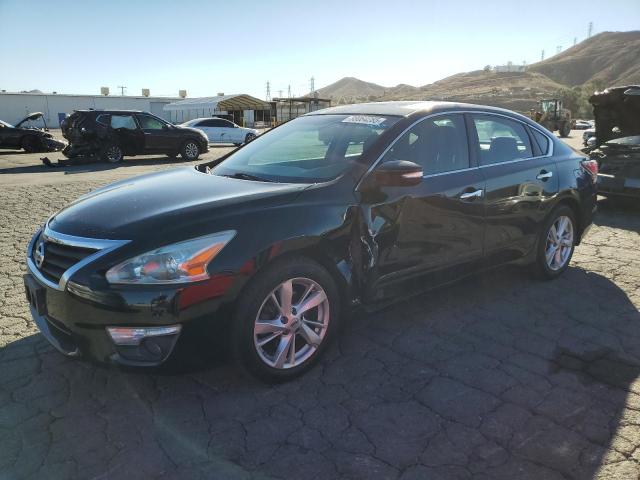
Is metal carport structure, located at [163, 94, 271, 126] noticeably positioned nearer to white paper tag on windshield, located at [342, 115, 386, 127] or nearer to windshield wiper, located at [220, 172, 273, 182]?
white paper tag on windshield, located at [342, 115, 386, 127]

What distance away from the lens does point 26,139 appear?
18.7 meters

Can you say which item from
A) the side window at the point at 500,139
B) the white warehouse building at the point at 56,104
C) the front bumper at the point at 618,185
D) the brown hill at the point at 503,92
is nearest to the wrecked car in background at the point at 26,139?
the front bumper at the point at 618,185

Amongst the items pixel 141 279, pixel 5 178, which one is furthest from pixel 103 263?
pixel 5 178

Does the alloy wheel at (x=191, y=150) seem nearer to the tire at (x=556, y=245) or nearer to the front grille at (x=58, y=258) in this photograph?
the tire at (x=556, y=245)

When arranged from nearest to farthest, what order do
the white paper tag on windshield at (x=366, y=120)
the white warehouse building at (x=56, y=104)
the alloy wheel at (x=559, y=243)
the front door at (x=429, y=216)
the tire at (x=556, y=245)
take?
the front door at (x=429, y=216) < the white paper tag on windshield at (x=366, y=120) < the tire at (x=556, y=245) < the alloy wheel at (x=559, y=243) < the white warehouse building at (x=56, y=104)

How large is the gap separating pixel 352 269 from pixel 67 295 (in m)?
1.63

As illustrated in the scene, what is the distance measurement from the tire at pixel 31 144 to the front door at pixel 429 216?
1903cm

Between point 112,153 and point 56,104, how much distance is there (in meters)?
50.8

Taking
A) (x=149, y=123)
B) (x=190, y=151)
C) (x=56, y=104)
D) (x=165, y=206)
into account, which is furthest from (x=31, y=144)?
(x=56, y=104)

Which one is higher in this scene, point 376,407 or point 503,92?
point 503,92

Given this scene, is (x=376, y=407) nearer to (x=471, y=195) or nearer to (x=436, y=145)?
(x=471, y=195)

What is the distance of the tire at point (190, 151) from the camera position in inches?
672

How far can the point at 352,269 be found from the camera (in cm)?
323

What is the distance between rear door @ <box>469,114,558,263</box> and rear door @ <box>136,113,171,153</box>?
44.9ft
